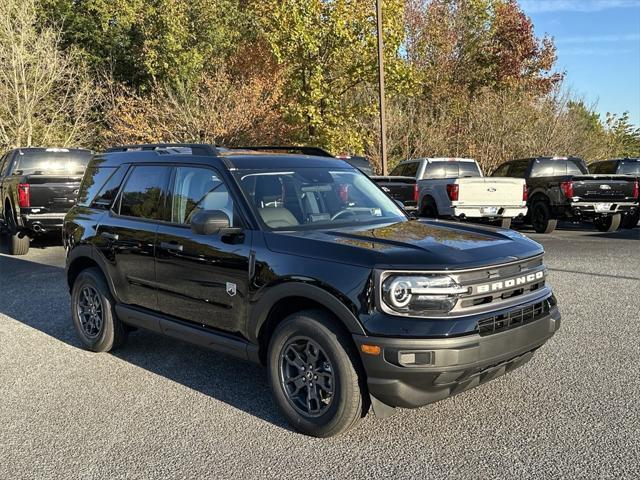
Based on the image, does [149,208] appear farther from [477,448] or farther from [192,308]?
[477,448]

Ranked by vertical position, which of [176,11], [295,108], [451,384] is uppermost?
[176,11]

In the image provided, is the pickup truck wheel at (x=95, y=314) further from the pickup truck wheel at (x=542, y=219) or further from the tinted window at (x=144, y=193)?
the pickup truck wheel at (x=542, y=219)

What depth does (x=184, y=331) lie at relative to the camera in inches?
184

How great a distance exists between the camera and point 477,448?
3.62 meters

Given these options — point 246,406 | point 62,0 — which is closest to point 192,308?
point 246,406

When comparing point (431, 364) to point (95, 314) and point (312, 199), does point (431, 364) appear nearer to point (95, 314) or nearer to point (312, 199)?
point (312, 199)

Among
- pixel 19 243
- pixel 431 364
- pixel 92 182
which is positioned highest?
pixel 92 182

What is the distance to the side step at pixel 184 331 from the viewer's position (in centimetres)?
429

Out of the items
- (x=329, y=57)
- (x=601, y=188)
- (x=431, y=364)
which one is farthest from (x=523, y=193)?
(x=329, y=57)

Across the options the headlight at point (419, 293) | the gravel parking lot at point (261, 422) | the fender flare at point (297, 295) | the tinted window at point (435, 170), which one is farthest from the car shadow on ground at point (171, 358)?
the tinted window at point (435, 170)

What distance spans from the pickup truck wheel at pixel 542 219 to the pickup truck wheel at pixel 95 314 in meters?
12.1

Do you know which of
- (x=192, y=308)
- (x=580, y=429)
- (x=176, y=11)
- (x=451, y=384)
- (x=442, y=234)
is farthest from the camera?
(x=176, y=11)

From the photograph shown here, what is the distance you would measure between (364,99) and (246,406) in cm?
2417

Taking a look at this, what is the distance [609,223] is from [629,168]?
3532 millimetres
